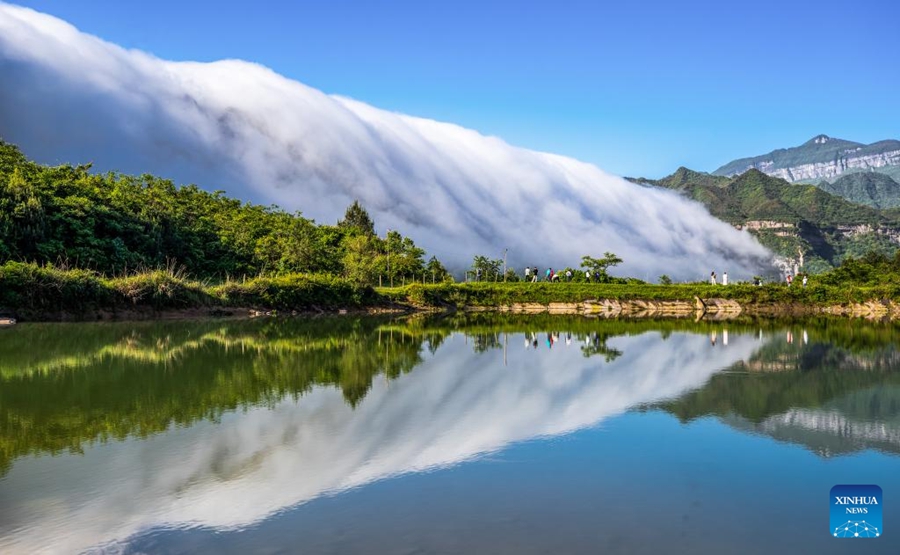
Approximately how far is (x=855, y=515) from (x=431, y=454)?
497cm

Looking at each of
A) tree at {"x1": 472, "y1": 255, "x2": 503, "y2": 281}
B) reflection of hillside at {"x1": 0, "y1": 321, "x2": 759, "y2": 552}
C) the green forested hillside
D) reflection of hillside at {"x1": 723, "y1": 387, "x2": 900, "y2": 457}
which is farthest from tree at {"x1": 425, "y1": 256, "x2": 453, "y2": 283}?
reflection of hillside at {"x1": 723, "y1": 387, "x2": 900, "y2": 457}

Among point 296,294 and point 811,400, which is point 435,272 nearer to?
point 296,294

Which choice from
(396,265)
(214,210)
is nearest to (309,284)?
(396,265)

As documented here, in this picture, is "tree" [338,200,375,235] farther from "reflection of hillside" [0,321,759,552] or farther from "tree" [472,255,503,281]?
"reflection of hillside" [0,321,759,552]

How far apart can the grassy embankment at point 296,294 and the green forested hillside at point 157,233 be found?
10.8ft

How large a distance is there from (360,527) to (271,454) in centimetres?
303

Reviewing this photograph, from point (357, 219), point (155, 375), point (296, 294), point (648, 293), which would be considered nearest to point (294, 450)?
point (155, 375)

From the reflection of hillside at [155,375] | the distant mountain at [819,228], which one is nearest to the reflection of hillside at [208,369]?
the reflection of hillside at [155,375]

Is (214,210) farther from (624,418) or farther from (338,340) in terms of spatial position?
(624,418)

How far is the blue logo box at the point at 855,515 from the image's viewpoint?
6.61 metres

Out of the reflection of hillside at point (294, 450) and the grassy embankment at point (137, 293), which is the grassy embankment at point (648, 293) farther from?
the reflection of hillside at point (294, 450)

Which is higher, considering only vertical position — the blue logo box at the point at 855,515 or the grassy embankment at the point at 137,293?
the grassy embankment at the point at 137,293

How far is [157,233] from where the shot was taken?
153ft

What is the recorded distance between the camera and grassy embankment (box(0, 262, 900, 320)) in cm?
3222
